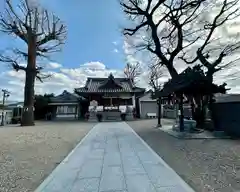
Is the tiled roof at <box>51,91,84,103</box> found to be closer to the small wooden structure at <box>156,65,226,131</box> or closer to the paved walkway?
the small wooden structure at <box>156,65,226,131</box>

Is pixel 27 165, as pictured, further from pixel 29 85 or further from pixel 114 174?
pixel 29 85

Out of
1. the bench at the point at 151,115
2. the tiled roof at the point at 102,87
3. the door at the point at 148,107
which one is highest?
the tiled roof at the point at 102,87

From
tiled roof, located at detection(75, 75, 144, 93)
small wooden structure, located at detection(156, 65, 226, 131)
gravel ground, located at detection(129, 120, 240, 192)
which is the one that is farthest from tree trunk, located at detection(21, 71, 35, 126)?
gravel ground, located at detection(129, 120, 240, 192)

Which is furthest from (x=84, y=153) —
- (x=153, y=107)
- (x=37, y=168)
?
(x=153, y=107)

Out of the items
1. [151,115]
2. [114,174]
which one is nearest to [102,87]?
[151,115]

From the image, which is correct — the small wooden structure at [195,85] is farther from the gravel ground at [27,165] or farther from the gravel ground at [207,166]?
the gravel ground at [27,165]

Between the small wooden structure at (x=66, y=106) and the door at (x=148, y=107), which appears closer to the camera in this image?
the door at (x=148, y=107)

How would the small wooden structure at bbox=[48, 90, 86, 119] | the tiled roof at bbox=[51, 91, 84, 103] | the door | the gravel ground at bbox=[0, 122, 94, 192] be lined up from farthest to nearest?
the tiled roof at bbox=[51, 91, 84, 103]
the small wooden structure at bbox=[48, 90, 86, 119]
the door
the gravel ground at bbox=[0, 122, 94, 192]

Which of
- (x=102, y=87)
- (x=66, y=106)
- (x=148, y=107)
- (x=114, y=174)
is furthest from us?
(x=66, y=106)

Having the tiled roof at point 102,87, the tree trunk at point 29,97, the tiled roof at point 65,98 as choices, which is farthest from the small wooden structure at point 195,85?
the tiled roof at point 65,98

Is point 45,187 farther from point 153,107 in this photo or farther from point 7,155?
point 153,107

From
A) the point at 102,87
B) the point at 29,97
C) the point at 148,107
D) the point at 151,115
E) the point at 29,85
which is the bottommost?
the point at 151,115

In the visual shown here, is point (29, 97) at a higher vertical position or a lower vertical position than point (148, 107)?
higher

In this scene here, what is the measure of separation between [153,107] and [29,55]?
16239 mm
